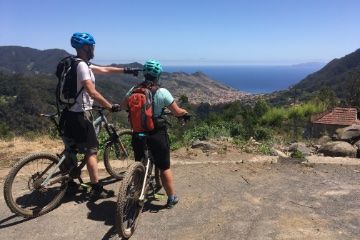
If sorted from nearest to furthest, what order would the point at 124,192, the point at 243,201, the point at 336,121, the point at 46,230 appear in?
the point at 124,192, the point at 46,230, the point at 243,201, the point at 336,121

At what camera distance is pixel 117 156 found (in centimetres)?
622

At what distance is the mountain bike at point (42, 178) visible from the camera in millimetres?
4773

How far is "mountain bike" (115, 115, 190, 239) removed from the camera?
4208mm

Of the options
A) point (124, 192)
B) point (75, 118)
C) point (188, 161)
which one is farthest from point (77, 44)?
point (188, 161)

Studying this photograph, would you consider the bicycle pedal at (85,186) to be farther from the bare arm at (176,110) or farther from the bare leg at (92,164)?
the bare arm at (176,110)

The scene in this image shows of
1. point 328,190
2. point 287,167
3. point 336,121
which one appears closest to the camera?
point 328,190

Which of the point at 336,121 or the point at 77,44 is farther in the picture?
the point at 336,121

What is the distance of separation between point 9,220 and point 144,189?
165cm

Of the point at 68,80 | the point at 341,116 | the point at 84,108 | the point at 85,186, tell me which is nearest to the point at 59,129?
the point at 84,108

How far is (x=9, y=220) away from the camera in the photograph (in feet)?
16.1

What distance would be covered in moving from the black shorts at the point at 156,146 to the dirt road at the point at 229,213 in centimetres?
70

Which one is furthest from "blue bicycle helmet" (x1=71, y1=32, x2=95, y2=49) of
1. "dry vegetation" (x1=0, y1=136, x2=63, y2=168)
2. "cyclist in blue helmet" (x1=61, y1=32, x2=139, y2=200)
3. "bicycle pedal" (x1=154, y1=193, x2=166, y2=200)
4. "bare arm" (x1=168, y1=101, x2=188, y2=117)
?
"dry vegetation" (x1=0, y1=136, x2=63, y2=168)

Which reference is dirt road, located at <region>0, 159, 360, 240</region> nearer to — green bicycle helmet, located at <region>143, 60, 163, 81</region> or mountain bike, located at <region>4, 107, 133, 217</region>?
mountain bike, located at <region>4, 107, 133, 217</region>

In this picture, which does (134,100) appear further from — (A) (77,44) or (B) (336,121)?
(B) (336,121)
